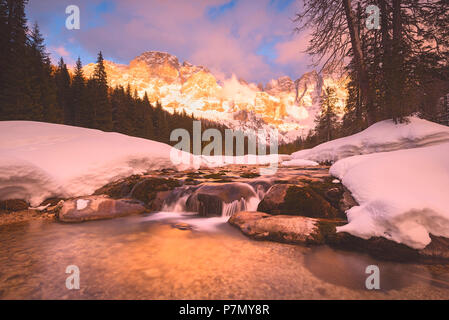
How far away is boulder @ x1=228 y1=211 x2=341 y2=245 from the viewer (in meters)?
3.72

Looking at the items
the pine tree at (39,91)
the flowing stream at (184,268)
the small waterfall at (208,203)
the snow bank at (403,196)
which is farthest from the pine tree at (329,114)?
the pine tree at (39,91)

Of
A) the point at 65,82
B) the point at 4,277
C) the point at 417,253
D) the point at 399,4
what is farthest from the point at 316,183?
the point at 65,82

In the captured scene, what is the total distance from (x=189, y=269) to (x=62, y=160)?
7.52 m

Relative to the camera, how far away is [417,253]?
299 cm

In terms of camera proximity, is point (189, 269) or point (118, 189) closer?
point (189, 269)

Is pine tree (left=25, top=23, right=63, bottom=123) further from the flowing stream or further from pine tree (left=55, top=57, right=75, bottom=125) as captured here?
the flowing stream

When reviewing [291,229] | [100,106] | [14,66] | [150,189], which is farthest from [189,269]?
[100,106]

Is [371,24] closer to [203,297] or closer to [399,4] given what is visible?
[399,4]

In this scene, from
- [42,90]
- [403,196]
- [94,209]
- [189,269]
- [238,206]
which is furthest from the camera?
[42,90]

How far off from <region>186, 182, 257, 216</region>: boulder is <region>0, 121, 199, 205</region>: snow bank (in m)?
3.91

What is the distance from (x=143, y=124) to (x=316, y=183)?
1615 inches

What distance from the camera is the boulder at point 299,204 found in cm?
478

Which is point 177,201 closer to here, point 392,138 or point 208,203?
point 208,203

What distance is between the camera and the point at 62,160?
714 centimetres
